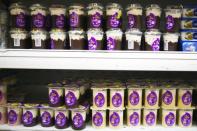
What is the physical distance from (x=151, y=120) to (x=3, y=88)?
2.63 ft

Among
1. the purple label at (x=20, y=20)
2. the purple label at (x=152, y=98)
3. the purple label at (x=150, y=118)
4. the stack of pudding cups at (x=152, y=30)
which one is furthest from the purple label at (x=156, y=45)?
the purple label at (x=20, y=20)

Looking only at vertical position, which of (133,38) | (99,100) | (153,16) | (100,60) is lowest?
(99,100)

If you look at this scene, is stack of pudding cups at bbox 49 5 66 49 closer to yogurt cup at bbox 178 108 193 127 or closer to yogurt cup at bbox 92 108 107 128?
yogurt cup at bbox 92 108 107 128

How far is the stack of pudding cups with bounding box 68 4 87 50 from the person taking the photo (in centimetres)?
124

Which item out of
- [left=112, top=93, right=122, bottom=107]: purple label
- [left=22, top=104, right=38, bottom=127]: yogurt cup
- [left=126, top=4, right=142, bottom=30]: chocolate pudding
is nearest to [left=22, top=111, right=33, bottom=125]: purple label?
[left=22, top=104, right=38, bottom=127]: yogurt cup

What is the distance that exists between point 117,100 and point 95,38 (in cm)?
33

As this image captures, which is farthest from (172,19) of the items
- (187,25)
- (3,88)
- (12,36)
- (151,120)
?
(3,88)

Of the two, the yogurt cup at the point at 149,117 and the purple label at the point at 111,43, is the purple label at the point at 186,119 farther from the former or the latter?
Answer: the purple label at the point at 111,43

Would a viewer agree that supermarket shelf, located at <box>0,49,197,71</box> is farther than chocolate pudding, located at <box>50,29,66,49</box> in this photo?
No

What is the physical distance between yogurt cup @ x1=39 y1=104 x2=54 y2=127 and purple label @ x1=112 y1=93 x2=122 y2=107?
0.33m

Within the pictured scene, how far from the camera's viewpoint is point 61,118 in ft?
4.17

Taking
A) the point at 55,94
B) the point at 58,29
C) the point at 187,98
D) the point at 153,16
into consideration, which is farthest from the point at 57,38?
the point at 187,98

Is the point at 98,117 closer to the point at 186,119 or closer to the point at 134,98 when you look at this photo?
the point at 134,98

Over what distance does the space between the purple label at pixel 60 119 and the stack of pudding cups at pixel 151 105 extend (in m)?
0.41
